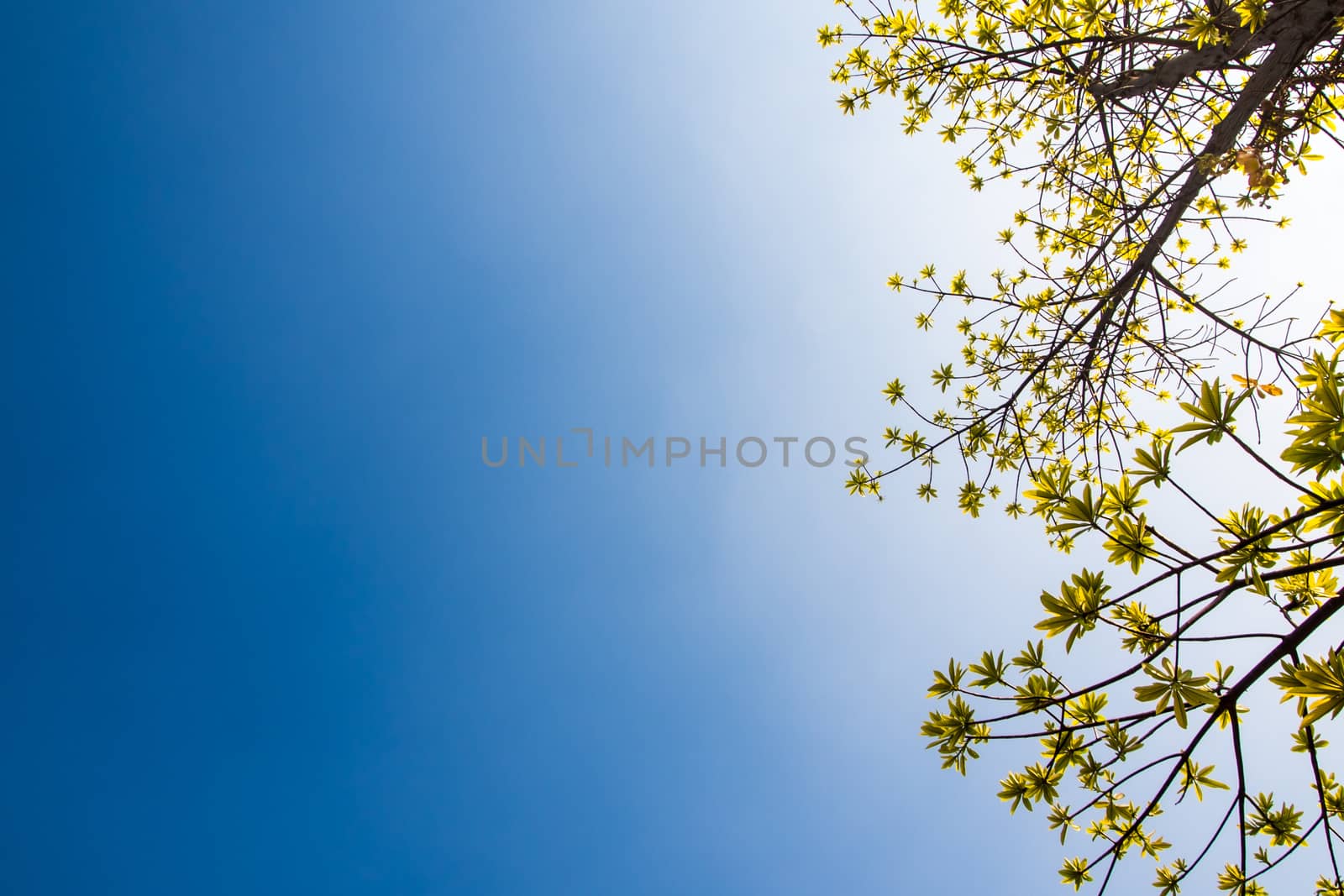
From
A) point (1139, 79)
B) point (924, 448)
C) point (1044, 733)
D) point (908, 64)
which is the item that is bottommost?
point (1044, 733)

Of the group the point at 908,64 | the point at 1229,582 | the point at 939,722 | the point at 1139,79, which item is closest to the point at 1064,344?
the point at 1139,79

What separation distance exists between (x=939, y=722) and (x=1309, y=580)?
123cm

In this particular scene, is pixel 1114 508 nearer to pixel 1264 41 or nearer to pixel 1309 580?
pixel 1309 580

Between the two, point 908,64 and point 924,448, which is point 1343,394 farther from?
point 908,64

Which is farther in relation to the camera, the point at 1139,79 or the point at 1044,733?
the point at 1139,79

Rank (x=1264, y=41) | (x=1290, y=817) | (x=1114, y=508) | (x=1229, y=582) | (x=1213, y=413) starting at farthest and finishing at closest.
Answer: (x=1264, y=41), (x=1290, y=817), (x=1114, y=508), (x=1229, y=582), (x=1213, y=413)

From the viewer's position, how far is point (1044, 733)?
6.11 feet

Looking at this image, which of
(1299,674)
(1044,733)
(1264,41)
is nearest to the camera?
(1299,674)

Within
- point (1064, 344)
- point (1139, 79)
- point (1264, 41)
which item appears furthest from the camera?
point (1064, 344)

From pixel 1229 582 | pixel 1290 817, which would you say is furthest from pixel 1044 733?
pixel 1290 817

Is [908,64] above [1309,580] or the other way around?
above

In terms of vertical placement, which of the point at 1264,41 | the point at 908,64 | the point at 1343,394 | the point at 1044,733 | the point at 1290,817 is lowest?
the point at 1290,817

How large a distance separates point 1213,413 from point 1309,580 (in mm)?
887

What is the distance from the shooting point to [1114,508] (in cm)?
172
